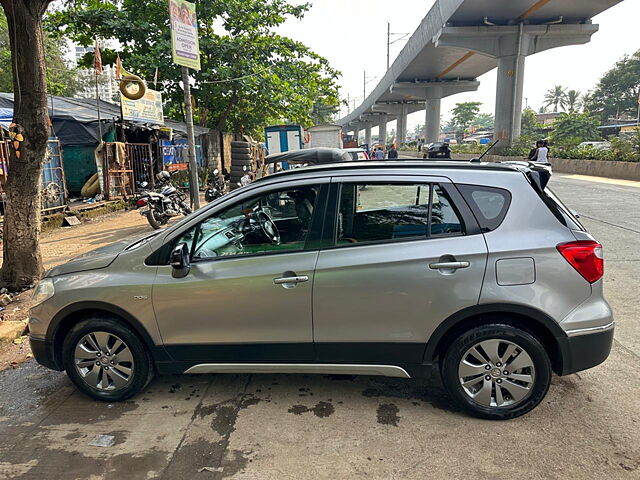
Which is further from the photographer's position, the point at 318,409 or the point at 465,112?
the point at 465,112

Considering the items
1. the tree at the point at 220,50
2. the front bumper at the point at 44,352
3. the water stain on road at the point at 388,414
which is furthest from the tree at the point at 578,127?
the front bumper at the point at 44,352

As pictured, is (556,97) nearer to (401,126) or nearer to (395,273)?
(401,126)

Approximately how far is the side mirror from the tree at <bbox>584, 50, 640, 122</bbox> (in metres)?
71.6

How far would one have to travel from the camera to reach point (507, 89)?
2850 cm

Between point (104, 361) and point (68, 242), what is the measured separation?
22.4ft

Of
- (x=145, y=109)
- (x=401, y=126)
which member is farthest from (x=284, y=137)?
(x=401, y=126)

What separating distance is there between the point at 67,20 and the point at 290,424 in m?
20.1

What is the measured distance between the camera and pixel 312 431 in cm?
295

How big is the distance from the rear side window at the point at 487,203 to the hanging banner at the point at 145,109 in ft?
41.6

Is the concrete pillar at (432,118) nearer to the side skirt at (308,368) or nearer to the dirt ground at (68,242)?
the dirt ground at (68,242)

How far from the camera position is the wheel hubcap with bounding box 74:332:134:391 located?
10.8 feet

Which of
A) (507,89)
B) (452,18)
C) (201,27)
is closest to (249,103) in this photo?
(201,27)

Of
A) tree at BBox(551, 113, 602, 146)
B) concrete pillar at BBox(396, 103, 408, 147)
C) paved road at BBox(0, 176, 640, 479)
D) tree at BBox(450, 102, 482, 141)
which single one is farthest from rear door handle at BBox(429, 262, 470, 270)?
tree at BBox(450, 102, 482, 141)

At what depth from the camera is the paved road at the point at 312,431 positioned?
2592 mm
